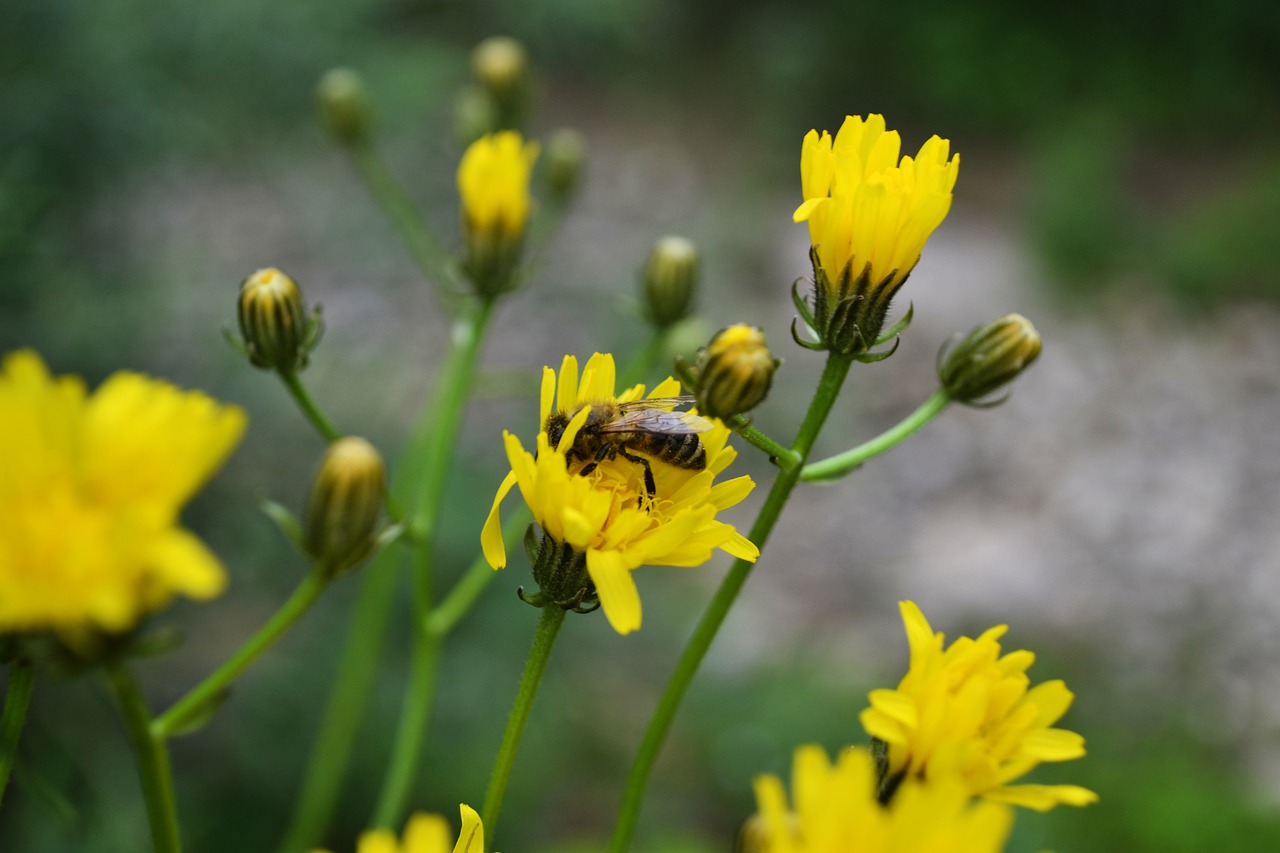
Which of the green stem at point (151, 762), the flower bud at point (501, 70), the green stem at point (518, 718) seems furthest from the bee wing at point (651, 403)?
the flower bud at point (501, 70)

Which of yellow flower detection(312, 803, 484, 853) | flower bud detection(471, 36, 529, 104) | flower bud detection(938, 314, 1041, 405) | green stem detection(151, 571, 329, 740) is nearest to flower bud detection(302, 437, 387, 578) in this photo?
green stem detection(151, 571, 329, 740)

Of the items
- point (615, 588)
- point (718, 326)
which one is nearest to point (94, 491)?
point (615, 588)

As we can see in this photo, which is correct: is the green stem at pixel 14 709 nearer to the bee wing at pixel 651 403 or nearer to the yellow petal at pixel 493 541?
the yellow petal at pixel 493 541

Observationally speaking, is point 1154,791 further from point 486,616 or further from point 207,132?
point 207,132

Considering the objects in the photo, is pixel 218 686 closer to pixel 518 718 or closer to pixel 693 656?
pixel 518 718

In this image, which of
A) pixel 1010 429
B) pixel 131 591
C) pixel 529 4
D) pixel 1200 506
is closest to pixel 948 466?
pixel 1010 429

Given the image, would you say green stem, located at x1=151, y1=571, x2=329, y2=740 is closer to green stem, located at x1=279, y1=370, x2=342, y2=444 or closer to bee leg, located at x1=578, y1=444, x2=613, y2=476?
bee leg, located at x1=578, y1=444, x2=613, y2=476

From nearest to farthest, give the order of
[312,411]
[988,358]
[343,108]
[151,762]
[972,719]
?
[151,762] → [972,719] → [988,358] → [312,411] → [343,108]

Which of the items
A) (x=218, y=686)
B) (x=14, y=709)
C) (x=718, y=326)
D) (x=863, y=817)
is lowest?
(x=14, y=709)
